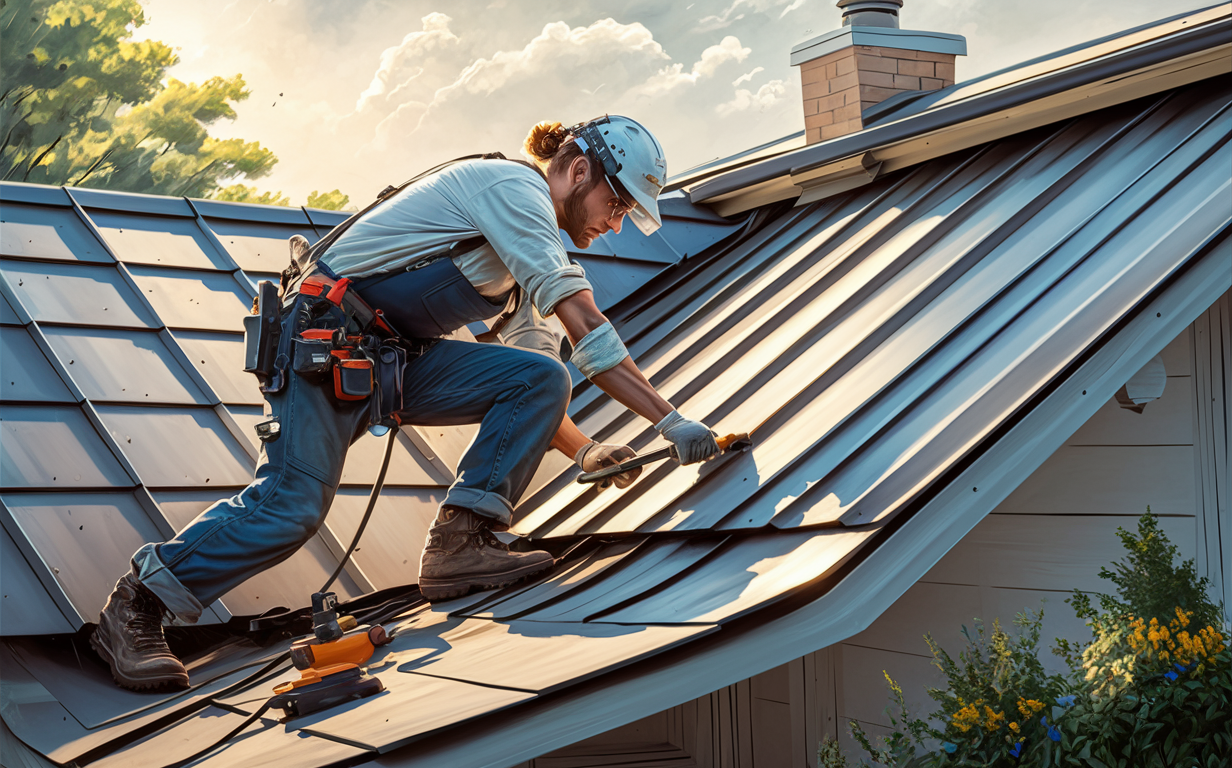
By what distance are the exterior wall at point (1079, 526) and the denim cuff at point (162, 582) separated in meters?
2.50

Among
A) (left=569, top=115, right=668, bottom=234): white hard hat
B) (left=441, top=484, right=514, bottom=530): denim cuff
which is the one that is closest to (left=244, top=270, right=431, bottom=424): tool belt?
(left=441, top=484, right=514, bottom=530): denim cuff

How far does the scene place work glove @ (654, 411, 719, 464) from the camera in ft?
12.0

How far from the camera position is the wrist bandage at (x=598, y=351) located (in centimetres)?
366

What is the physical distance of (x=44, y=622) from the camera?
3656 millimetres

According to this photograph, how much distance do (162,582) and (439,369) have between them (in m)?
1.22

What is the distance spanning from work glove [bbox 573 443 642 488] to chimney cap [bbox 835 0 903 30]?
3.94 m

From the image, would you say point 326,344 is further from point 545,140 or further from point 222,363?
point 222,363

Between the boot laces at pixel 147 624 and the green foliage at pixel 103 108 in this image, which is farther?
the green foliage at pixel 103 108

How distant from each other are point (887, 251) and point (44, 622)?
3.59 metres

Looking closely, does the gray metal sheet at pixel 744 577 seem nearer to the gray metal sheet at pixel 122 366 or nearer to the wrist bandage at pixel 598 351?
the wrist bandage at pixel 598 351

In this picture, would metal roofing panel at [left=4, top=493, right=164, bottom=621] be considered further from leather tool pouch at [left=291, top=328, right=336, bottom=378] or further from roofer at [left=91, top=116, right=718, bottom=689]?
leather tool pouch at [left=291, top=328, right=336, bottom=378]

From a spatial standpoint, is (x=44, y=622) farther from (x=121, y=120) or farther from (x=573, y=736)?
(x=121, y=120)

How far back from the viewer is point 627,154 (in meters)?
4.07

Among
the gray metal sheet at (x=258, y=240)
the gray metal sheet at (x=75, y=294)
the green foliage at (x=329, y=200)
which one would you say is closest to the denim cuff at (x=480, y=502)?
the gray metal sheet at (x=75, y=294)
